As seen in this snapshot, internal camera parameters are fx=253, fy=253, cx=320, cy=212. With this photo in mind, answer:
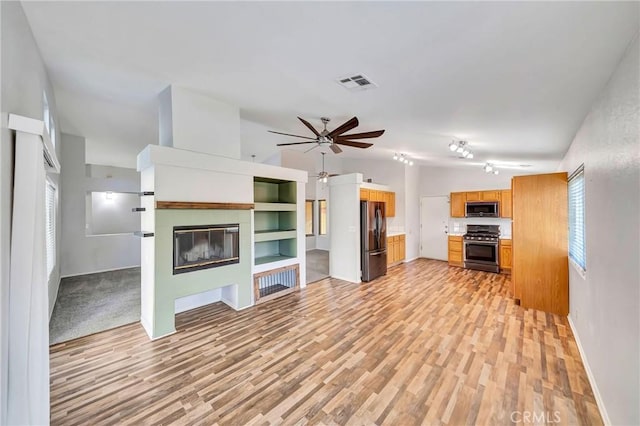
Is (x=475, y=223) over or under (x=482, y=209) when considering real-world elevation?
under

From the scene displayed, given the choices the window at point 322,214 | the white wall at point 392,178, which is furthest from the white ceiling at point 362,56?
the window at point 322,214

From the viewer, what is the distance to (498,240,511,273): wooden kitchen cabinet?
6207 millimetres

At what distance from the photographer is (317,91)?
294cm

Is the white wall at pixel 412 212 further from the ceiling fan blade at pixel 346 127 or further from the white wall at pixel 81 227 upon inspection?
the white wall at pixel 81 227

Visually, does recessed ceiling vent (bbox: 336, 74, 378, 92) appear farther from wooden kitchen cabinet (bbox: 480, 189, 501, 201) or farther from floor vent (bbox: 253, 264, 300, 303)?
wooden kitchen cabinet (bbox: 480, 189, 501, 201)

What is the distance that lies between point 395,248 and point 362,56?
5.75 meters

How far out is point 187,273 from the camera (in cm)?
343

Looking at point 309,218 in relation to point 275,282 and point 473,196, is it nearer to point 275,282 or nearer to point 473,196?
point 275,282

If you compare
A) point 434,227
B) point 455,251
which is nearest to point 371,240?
point 455,251

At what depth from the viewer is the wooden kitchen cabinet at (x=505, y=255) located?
20.4 feet

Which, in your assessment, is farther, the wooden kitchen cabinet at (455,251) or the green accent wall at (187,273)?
the wooden kitchen cabinet at (455,251)

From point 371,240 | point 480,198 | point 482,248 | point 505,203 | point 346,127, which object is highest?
point 346,127

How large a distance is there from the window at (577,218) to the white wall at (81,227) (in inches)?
355

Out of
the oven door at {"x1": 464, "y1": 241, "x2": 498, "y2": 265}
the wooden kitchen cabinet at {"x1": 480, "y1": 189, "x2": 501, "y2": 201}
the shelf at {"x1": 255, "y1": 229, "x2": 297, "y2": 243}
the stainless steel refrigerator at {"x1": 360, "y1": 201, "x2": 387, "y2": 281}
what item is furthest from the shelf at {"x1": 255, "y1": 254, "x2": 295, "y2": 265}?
the wooden kitchen cabinet at {"x1": 480, "y1": 189, "x2": 501, "y2": 201}
